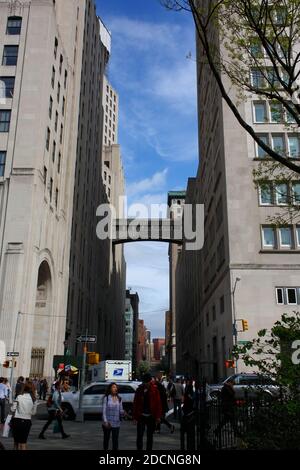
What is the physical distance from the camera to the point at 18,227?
3972 centimetres

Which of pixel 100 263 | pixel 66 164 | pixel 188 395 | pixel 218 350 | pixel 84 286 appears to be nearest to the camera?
pixel 188 395

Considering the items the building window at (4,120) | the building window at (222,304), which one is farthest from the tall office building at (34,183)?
the building window at (222,304)

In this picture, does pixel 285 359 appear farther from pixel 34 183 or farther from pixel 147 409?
pixel 34 183

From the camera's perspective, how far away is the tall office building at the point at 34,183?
3828 cm

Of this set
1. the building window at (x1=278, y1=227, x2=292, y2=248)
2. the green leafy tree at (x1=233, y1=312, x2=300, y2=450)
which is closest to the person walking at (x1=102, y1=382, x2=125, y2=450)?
the green leafy tree at (x1=233, y1=312, x2=300, y2=450)

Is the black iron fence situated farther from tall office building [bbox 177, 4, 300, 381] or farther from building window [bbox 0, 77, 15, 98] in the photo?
building window [bbox 0, 77, 15, 98]

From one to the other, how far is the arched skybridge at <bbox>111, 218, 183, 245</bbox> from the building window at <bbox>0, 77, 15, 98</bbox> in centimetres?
5851

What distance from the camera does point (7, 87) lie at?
45.4m

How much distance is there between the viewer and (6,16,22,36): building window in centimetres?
4744

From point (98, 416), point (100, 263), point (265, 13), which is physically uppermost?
point (100, 263)

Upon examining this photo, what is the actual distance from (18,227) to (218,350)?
23.6m

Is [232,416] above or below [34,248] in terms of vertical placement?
below
